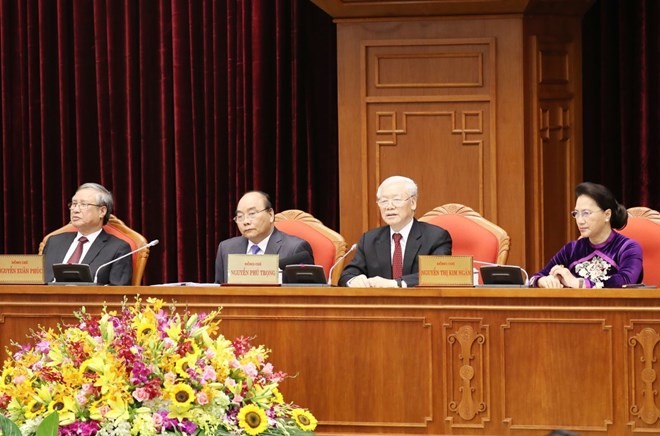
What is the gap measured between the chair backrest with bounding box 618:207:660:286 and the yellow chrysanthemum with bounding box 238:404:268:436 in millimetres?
2377

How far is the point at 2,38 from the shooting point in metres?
7.16

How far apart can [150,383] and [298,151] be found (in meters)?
4.14

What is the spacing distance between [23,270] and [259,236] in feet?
3.71

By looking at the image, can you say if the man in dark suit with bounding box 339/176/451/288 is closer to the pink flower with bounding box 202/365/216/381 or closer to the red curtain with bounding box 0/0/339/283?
the red curtain with bounding box 0/0/339/283

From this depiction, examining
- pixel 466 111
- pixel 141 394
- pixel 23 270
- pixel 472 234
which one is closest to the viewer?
pixel 141 394

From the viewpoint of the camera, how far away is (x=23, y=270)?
14.8ft

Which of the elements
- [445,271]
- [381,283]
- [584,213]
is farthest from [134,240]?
[584,213]

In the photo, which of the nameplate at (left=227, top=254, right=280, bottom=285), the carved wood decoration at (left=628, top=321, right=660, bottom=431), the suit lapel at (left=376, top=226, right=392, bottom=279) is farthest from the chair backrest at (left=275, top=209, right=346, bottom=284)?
the carved wood decoration at (left=628, top=321, right=660, bottom=431)

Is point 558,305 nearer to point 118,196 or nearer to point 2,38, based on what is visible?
point 118,196

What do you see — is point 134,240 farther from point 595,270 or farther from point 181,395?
point 181,395

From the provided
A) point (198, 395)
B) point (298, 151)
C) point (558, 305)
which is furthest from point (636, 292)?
point (298, 151)

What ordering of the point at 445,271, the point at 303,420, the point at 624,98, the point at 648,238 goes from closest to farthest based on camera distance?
1. the point at 303,420
2. the point at 445,271
3. the point at 648,238
4. the point at 624,98

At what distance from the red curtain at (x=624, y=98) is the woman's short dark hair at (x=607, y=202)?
190 centimetres

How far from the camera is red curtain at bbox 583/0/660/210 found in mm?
6461
